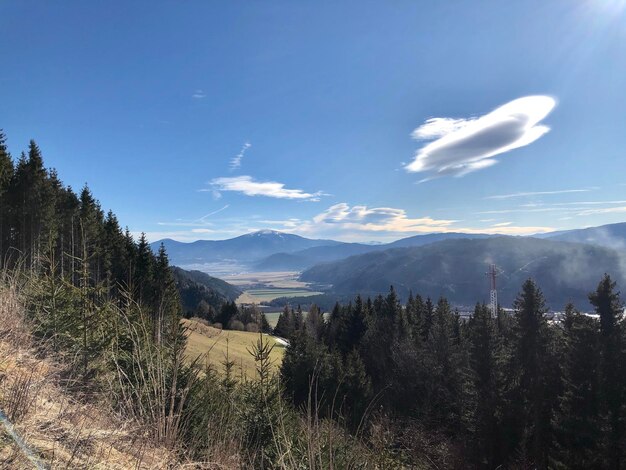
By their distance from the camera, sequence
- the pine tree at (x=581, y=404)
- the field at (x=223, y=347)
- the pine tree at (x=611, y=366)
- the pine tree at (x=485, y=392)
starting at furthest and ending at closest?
the field at (x=223, y=347) → the pine tree at (x=485, y=392) → the pine tree at (x=581, y=404) → the pine tree at (x=611, y=366)

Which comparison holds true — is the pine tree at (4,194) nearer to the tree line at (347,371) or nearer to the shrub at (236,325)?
the tree line at (347,371)

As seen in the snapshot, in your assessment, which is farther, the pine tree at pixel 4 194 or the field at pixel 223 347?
the field at pixel 223 347

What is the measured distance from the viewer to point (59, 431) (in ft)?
9.27

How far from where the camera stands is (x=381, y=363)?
44469 mm

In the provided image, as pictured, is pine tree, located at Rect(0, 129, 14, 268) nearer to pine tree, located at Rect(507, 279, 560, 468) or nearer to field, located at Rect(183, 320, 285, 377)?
field, located at Rect(183, 320, 285, 377)

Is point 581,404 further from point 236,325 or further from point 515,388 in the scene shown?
point 236,325

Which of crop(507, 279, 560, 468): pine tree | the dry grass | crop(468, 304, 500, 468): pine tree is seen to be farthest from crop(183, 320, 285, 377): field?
the dry grass

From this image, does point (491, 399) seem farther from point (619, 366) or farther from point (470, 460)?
point (619, 366)

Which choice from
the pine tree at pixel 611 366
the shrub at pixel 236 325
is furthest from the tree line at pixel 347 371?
the shrub at pixel 236 325

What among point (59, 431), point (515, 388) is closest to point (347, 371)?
point (515, 388)

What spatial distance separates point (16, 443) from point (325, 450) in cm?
404

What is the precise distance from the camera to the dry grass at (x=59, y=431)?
2.43 metres

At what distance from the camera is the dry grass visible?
243 cm

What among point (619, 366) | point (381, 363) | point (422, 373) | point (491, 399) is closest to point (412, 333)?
point (381, 363)
